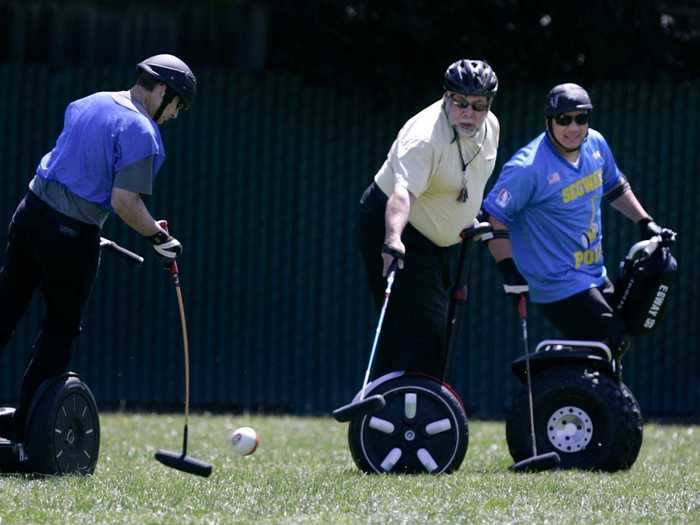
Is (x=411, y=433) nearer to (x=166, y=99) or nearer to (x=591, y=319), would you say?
(x=591, y=319)

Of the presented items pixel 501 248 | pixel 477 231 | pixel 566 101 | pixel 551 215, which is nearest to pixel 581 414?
pixel 501 248

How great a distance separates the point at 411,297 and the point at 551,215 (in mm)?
999

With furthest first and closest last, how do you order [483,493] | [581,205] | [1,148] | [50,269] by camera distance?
[1,148] → [581,205] → [50,269] → [483,493]

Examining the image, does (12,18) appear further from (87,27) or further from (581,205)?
(581,205)

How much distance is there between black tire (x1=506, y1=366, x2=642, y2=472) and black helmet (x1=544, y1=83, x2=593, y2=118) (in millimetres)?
1339

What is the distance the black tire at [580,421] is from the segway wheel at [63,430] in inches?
83.8

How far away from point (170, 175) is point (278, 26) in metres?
1.50

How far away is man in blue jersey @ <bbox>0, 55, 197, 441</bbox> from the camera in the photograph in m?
6.53

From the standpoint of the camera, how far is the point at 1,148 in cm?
1184

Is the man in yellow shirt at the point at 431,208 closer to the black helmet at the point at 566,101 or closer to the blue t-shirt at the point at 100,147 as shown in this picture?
the black helmet at the point at 566,101

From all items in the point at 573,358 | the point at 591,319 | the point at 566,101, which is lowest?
the point at 573,358

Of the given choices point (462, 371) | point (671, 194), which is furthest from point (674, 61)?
point (462, 371)

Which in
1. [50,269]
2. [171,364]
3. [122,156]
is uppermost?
[122,156]

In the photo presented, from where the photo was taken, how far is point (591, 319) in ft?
25.2
